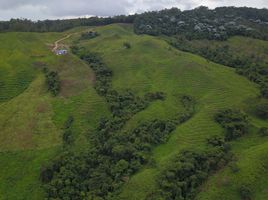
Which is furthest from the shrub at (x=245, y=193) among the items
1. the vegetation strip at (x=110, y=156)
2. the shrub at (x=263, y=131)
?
the shrub at (x=263, y=131)

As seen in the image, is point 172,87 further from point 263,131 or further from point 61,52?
point 61,52

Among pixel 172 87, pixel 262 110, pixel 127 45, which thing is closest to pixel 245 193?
pixel 262 110

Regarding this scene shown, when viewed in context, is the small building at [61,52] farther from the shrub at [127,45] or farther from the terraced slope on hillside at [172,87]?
the shrub at [127,45]

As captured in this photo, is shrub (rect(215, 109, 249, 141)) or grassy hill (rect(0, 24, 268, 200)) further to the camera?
shrub (rect(215, 109, 249, 141))

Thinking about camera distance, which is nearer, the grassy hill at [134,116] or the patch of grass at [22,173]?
the grassy hill at [134,116]

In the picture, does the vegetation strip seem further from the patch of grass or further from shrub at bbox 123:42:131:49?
shrub at bbox 123:42:131:49

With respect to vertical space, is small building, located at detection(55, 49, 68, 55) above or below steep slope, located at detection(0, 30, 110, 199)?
above

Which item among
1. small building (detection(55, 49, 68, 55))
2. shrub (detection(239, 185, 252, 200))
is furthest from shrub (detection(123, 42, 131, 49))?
shrub (detection(239, 185, 252, 200))

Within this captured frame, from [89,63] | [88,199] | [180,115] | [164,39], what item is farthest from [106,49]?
[88,199]
